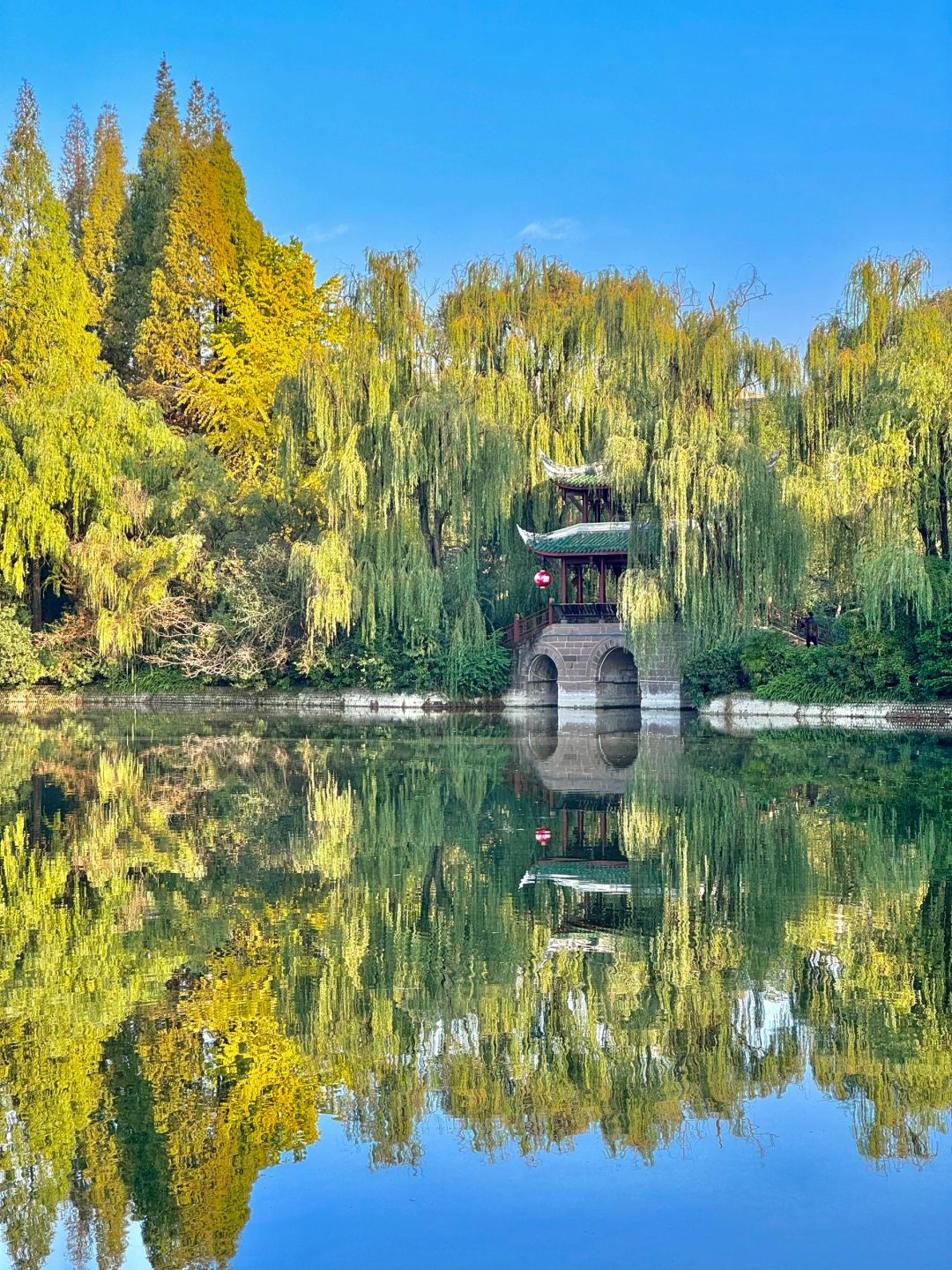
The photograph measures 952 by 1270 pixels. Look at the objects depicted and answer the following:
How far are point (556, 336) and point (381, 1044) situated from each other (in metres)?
27.1

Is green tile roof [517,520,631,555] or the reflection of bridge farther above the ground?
green tile roof [517,520,631,555]

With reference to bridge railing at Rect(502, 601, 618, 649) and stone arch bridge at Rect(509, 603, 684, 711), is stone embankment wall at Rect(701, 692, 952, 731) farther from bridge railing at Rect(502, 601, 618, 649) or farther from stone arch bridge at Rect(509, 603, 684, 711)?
bridge railing at Rect(502, 601, 618, 649)

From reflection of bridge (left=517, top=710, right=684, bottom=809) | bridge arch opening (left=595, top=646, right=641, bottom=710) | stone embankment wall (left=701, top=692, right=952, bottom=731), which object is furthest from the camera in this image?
bridge arch opening (left=595, top=646, right=641, bottom=710)

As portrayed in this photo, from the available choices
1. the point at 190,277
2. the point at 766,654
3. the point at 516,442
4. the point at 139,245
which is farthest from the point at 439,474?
the point at 139,245

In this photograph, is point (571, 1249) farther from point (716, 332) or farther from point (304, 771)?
point (716, 332)

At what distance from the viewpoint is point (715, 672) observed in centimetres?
2777

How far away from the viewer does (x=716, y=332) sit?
29078mm

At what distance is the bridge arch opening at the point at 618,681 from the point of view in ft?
100

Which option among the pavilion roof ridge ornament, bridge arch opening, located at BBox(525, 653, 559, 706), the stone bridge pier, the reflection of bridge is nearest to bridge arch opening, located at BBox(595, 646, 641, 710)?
the stone bridge pier

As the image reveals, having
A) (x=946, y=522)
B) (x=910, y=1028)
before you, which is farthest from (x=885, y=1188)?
(x=946, y=522)

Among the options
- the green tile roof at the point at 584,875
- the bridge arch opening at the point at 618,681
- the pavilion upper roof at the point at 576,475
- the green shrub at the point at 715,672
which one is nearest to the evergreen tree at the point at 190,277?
the pavilion upper roof at the point at 576,475

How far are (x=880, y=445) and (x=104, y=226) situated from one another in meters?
28.9

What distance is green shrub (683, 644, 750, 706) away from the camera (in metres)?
27.7

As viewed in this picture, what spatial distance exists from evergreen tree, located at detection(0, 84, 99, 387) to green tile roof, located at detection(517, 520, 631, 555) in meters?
12.3
